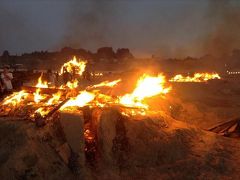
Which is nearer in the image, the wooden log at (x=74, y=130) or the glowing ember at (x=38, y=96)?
the wooden log at (x=74, y=130)

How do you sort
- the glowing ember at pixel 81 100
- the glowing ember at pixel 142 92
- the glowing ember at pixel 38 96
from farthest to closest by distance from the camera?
the glowing ember at pixel 142 92 < the glowing ember at pixel 38 96 < the glowing ember at pixel 81 100

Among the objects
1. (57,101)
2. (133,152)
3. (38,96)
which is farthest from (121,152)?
(38,96)

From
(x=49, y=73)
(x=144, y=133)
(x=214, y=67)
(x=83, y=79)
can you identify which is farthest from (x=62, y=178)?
(x=214, y=67)

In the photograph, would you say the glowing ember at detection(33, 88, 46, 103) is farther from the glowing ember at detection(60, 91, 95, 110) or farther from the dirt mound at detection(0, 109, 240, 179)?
the dirt mound at detection(0, 109, 240, 179)

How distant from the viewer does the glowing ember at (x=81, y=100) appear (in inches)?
410

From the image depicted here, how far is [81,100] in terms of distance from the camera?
11047 mm

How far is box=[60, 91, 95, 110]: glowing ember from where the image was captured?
10425 millimetres

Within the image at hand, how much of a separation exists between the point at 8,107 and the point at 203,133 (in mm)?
6760

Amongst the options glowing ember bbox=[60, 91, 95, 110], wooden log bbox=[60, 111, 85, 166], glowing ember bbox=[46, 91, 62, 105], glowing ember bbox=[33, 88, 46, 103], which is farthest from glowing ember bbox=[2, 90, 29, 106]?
wooden log bbox=[60, 111, 85, 166]

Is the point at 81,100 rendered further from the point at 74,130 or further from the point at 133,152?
the point at 133,152

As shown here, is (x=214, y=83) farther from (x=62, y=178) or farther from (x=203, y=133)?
(x=62, y=178)

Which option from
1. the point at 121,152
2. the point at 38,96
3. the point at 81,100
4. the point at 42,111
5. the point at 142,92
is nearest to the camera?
the point at 121,152

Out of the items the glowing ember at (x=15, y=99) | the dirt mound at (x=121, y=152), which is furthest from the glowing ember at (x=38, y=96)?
the dirt mound at (x=121, y=152)

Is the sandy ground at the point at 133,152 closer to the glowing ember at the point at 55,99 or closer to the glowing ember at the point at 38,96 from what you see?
the glowing ember at the point at 55,99
